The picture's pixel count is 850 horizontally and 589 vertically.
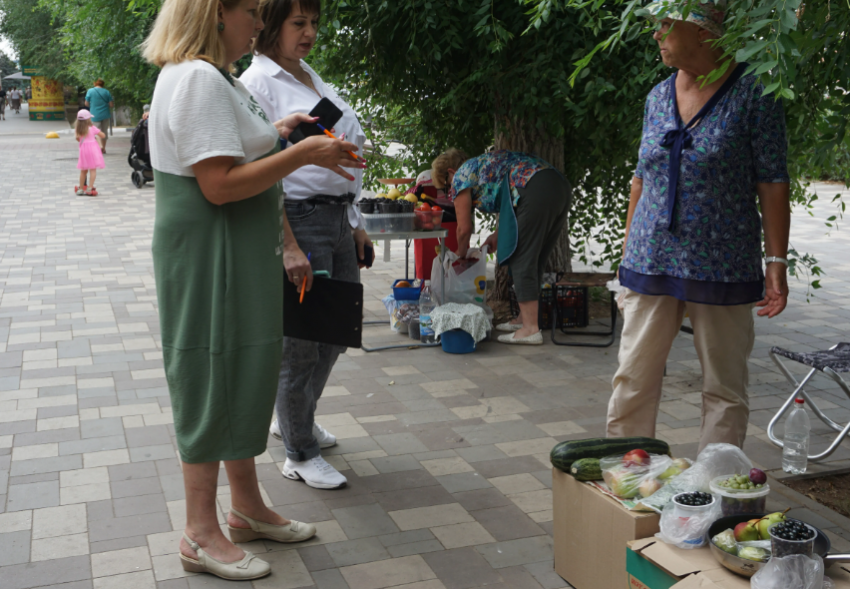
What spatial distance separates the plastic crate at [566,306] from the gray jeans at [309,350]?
2.86 m

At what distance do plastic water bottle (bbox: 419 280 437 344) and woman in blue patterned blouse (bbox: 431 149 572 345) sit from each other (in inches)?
19.6

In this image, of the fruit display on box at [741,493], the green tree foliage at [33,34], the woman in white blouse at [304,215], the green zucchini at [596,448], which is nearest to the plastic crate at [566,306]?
the woman in white blouse at [304,215]

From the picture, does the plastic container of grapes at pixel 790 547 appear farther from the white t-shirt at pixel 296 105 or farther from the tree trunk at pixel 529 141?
the tree trunk at pixel 529 141

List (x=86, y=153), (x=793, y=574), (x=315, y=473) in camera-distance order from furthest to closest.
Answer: (x=86, y=153), (x=315, y=473), (x=793, y=574)

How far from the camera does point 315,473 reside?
143 inches

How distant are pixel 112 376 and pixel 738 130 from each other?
391 cm

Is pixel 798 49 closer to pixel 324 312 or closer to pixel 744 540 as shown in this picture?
pixel 744 540

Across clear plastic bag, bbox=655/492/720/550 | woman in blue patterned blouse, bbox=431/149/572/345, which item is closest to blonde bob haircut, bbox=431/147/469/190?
woman in blue patterned blouse, bbox=431/149/572/345

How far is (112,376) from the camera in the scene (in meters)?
5.21

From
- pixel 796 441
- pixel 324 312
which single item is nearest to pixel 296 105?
pixel 324 312

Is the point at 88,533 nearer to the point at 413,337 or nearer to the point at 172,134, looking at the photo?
the point at 172,134

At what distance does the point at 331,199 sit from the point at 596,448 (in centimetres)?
144

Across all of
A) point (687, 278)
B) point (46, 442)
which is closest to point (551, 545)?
point (687, 278)

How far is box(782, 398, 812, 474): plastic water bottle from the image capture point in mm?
3910
